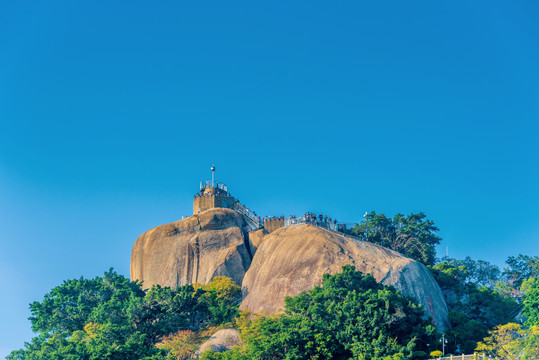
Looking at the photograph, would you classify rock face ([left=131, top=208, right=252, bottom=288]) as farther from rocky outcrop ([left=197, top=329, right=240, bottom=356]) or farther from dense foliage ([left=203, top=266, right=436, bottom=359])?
dense foliage ([left=203, top=266, right=436, bottom=359])

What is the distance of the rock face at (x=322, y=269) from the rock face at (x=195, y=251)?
235 inches

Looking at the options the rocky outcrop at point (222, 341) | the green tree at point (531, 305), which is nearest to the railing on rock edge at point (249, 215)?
the rocky outcrop at point (222, 341)

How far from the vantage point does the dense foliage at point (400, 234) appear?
72.6m

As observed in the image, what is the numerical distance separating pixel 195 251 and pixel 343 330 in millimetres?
22556

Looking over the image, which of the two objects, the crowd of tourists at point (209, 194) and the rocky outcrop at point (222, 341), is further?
the crowd of tourists at point (209, 194)

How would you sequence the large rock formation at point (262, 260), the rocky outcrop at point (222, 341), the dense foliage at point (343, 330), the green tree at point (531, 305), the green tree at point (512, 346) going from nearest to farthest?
the green tree at point (512, 346), the dense foliage at point (343, 330), the rocky outcrop at point (222, 341), the large rock formation at point (262, 260), the green tree at point (531, 305)

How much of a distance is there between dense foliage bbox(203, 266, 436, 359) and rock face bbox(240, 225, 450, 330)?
418cm

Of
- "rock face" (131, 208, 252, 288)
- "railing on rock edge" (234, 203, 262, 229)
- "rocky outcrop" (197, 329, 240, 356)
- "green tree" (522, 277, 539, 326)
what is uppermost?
"railing on rock edge" (234, 203, 262, 229)

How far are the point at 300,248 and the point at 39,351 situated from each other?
23.2 m

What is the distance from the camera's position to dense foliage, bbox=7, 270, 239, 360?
52000 mm

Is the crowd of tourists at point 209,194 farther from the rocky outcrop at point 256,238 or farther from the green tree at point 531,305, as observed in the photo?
the green tree at point 531,305

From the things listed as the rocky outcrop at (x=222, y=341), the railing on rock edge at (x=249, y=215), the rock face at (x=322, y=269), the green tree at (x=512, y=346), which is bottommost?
the green tree at (x=512, y=346)

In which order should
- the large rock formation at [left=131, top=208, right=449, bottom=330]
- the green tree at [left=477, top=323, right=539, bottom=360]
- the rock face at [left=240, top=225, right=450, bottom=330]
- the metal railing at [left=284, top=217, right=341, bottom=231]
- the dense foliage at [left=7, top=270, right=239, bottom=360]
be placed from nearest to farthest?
the green tree at [left=477, top=323, right=539, bottom=360]
the dense foliage at [left=7, top=270, right=239, bottom=360]
the rock face at [left=240, top=225, right=450, bottom=330]
the large rock formation at [left=131, top=208, right=449, bottom=330]
the metal railing at [left=284, top=217, right=341, bottom=231]

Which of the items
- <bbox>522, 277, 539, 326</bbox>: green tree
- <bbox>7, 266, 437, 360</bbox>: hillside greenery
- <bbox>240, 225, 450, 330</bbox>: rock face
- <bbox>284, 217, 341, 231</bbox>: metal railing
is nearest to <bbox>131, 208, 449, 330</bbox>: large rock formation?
<bbox>240, 225, 450, 330</bbox>: rock face
